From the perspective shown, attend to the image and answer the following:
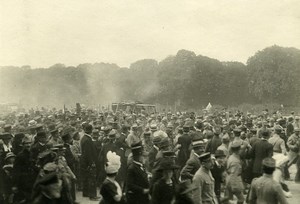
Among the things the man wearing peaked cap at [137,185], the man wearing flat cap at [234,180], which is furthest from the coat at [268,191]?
the man wearing flat cap at [234,180]

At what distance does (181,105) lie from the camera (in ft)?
226

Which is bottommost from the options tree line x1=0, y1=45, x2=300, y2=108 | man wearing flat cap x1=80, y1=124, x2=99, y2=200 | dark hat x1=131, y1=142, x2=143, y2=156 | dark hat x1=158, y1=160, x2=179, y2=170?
man wearing flat cap x1=80, y1=124, x2=99, y2=200

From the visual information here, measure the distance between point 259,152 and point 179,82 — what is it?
188 feet

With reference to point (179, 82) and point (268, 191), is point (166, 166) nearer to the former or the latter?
point (268, 191)

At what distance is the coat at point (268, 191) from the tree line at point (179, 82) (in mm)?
58867

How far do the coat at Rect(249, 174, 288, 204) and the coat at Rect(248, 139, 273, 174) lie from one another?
16.6ft

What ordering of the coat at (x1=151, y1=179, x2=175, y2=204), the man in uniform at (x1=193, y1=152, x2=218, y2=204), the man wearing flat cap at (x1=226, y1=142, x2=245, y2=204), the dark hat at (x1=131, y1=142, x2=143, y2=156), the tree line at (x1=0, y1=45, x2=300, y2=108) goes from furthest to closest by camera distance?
the tree line at (x1=0, y1=45, x2=300, y2=108) < the man wearing flat cap at (x1=226, y1=142, x2=245, y2=204) < the dark hat at (x1=131, y1=142, x2=143, y2=156) < the man in uniform at (x1=193, y1=152, x2=218, y2=204) < the coat at (x1=151, y1=179, x2=175, y2=204)

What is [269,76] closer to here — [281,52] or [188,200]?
[281,52]

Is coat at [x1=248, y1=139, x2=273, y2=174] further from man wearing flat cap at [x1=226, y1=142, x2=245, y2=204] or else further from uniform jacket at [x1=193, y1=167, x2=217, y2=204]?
uniform jacket at [x1=193, y1=167, x2=217, y2=204]

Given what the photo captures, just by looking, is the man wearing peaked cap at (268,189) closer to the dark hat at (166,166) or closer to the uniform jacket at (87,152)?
the dark hat at (166,166)

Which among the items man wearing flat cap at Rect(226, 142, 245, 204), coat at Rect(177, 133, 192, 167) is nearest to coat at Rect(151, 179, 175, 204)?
man wearing flat cap at Rect(226, 142, 245, 204)

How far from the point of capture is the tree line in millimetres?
64438

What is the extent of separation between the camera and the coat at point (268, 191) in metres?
6.15

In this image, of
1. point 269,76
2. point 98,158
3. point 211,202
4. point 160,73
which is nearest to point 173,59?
point 160,73
